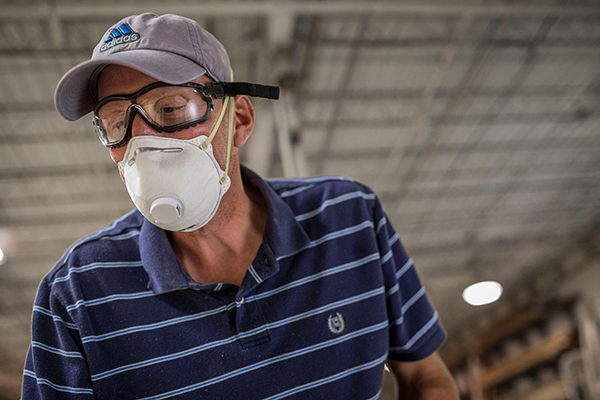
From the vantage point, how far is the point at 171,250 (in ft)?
4.91

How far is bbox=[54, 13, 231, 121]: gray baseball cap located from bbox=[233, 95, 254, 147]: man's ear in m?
0.13

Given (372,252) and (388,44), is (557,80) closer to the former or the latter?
(388,44)

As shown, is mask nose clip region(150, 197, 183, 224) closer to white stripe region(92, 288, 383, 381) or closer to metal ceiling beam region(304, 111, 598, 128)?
white stripe region(92, 288, 383, 381)

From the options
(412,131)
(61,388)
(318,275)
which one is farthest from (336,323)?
(412,131)

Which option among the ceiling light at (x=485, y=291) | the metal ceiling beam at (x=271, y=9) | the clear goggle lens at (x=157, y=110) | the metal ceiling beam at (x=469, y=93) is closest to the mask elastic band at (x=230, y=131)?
the clear goggle lens at (x=157, y=110)

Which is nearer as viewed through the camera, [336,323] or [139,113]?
[139,113]

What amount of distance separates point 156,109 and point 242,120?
13.1 inches

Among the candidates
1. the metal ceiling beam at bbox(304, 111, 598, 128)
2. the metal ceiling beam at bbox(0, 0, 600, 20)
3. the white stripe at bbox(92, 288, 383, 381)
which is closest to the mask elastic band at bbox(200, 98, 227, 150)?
the white stripe at bbox(92, 288, 383, 381)

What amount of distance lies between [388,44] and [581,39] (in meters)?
3.76

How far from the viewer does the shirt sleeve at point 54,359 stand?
1.29m

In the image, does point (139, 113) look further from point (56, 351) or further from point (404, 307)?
point (404, 307)

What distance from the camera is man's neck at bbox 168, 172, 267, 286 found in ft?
5.08

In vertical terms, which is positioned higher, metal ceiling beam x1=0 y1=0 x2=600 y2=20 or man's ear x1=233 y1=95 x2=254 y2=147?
metal ceiling beam x1=0 y1=0 x2=600 y2=20

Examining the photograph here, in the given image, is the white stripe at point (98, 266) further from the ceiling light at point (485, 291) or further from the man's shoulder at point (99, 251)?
the ceiling light at point (485, 291)
